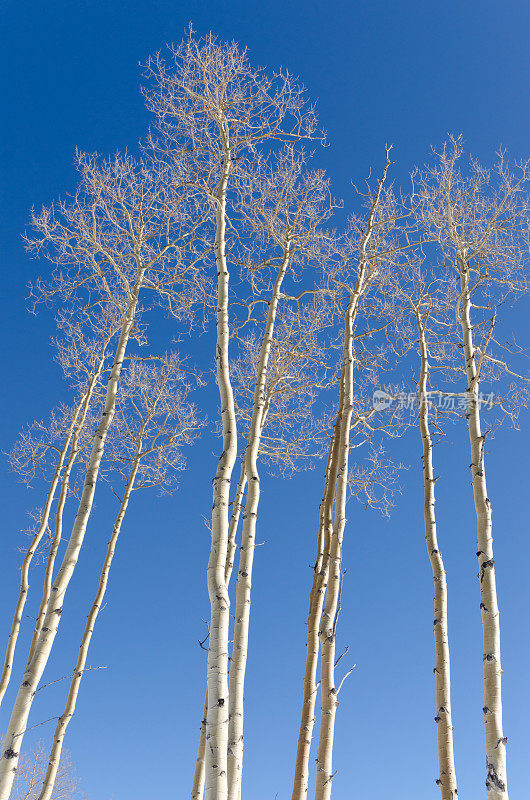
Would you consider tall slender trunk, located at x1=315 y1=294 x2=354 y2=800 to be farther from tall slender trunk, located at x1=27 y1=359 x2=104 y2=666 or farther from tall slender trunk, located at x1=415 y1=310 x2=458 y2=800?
tall slender trunk, located at x1=27 y1=359 x2=104 y2=666

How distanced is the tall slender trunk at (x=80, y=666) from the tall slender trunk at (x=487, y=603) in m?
6.49

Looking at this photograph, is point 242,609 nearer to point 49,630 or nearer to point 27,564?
point 49,630

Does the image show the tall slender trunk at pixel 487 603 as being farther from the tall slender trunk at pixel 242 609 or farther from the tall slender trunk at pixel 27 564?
the tall slender trunk at pixel 27 564

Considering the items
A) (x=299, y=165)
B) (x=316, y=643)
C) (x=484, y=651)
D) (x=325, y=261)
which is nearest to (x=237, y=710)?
(x=316, y=643)

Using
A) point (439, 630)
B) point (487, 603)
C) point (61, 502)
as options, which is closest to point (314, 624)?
point (439, 630)

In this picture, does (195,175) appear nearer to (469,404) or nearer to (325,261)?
(325,261)

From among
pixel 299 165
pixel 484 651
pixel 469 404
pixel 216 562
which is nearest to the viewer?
pixel 216 562

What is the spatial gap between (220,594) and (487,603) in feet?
10.7

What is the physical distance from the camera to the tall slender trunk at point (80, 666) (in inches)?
412

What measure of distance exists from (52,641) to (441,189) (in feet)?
29.4

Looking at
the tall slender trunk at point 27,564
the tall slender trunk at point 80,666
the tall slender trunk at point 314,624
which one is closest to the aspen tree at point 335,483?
the tall slender trunk at point 314,624

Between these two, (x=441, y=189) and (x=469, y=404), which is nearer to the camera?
(x=469, y=404)

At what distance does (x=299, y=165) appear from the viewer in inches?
411

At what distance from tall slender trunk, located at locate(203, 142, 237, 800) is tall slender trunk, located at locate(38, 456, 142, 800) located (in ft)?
17.9
